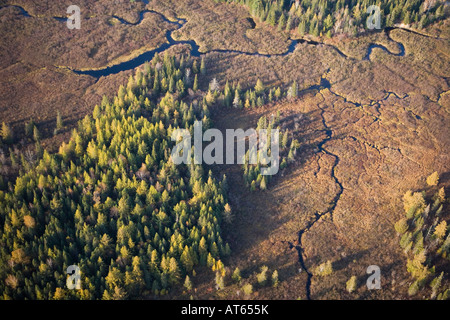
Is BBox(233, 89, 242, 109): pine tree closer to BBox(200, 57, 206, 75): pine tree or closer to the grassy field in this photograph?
the grassy field

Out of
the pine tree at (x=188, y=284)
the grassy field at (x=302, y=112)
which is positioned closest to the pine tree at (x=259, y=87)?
the grassy field at (x=302, y=112)

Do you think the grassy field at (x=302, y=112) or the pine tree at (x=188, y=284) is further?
the grassy field at (x=302, y=112)

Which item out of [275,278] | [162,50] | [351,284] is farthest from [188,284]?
[162,50]

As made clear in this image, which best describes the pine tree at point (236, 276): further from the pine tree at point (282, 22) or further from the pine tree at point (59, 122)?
the pine tree at point (282, 22)

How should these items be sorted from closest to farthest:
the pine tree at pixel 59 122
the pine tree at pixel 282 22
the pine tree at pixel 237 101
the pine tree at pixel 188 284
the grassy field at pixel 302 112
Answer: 1. the pine tree at pixel 188 284
2. the grassy field at pixel 302 112
3. the pine tree at pixel 59 122
4. the pine tree at pixel 237 101
5. the pine tree at pixel 282 22

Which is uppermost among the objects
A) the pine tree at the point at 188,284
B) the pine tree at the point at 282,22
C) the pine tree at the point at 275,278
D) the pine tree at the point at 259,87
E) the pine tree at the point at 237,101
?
the pine tree at the point at 282,22

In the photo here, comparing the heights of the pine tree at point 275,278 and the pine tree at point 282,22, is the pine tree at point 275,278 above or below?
below

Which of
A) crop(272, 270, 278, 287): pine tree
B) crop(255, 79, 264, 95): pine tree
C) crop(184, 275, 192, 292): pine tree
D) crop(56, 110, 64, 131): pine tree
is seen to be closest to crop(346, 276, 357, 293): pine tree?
crop(272, 270, 278, 287): pine tree

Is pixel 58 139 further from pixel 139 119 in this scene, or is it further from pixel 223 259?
pixel 223 259

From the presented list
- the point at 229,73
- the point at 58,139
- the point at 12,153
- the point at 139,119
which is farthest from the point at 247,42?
the point at 12,153

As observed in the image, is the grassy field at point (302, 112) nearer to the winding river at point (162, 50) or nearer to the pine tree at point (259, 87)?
the winding river at point (162, 50)

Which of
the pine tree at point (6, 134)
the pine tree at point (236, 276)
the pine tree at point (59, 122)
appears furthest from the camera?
the pine tree at point (59, 122)
